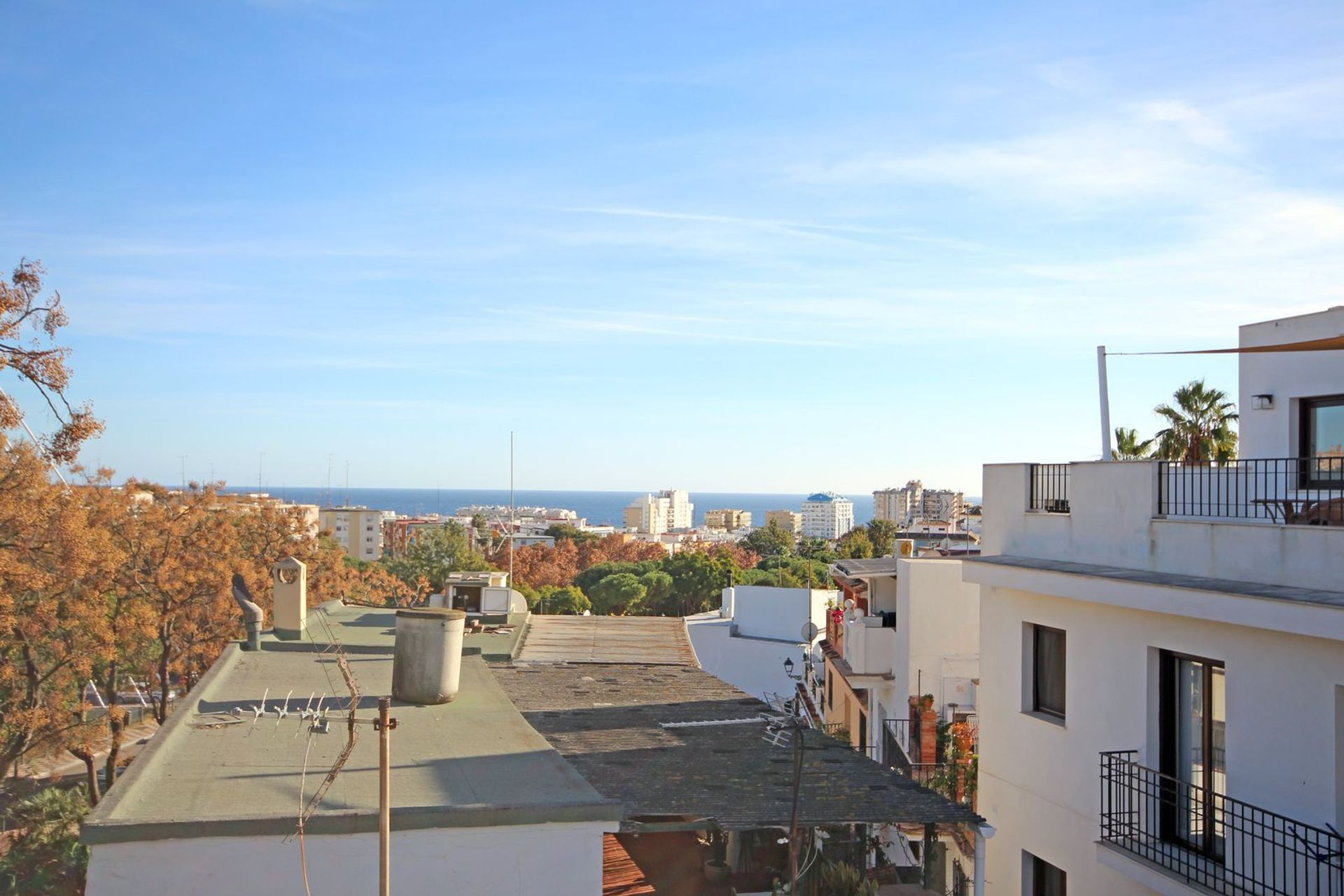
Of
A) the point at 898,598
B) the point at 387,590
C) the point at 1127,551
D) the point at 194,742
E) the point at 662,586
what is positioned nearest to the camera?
the point at 194,742

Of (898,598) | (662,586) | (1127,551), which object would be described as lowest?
(662,586)

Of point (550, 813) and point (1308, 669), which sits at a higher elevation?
point (1308, 669)

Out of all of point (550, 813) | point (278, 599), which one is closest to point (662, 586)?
point (278, 599)

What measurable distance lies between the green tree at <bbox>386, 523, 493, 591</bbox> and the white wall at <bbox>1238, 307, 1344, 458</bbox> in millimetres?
50674

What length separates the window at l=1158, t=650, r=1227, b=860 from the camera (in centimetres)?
1039

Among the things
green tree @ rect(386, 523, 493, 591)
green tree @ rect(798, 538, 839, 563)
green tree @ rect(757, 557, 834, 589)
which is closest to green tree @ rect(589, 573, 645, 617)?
green tree @ rect(386, 523, 493, 591)

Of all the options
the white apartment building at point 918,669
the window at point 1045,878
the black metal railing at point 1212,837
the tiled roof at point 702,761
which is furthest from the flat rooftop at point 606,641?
the black metal railing at point 1212,837

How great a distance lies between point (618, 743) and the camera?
1201 centimetres

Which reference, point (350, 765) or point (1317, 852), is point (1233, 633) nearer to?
point (1317, 852)

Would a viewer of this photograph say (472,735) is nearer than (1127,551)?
Yes

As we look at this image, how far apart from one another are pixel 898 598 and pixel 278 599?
1144 centimetres

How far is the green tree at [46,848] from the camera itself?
71.4 ft

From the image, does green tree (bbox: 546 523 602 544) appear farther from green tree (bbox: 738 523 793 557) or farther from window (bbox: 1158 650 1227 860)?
window (bbox: 1158 650 1227 860)

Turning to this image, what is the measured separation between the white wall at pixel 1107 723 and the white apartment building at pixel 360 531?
14849 centimetres
